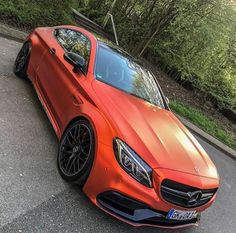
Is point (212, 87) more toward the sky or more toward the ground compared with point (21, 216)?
more toward the ground

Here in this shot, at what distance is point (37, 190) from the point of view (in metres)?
4.55

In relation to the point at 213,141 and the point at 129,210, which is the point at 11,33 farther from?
the point at 129,210

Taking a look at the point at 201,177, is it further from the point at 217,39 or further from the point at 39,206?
the point at 217,39

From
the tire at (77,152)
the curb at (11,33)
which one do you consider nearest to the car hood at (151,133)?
the tire at (77,152)

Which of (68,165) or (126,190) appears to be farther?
(68,165)

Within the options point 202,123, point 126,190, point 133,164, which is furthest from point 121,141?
point 202,123

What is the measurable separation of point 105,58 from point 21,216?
2733 millimetres

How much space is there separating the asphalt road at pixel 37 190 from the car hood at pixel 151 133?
0.83 meters

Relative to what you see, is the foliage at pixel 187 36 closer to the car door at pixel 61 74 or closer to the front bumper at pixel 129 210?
the car door at pixel 61 74

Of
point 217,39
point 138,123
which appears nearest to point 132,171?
point 138,123

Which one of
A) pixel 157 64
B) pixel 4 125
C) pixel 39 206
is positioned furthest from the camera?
pixel 157 64

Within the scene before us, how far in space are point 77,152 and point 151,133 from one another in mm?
859

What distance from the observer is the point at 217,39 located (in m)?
15.6

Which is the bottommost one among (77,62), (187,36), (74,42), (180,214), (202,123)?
(202,123)
